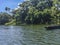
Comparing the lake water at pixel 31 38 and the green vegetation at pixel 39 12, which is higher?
the green vegetation at pixel 39 12

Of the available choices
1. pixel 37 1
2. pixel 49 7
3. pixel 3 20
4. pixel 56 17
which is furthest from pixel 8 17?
pixel 56 17

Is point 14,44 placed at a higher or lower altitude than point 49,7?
lower

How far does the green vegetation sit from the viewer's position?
88875 millimetres

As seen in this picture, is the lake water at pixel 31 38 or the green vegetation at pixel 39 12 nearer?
the lake water at pixel 31 38

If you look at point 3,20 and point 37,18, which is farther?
point 3,20

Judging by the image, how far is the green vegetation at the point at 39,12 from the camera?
292 ft

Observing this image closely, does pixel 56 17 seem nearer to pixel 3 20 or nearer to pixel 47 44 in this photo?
pixel 3 20

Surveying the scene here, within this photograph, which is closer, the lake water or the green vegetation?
the lake water

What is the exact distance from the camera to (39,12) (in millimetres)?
93125

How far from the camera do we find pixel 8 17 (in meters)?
125

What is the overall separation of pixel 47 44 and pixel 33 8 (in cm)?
7732

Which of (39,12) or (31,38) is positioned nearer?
(31,38)

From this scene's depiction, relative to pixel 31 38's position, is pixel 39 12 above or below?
above

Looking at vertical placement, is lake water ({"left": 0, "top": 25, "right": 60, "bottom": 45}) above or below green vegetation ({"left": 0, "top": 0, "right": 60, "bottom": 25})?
below
